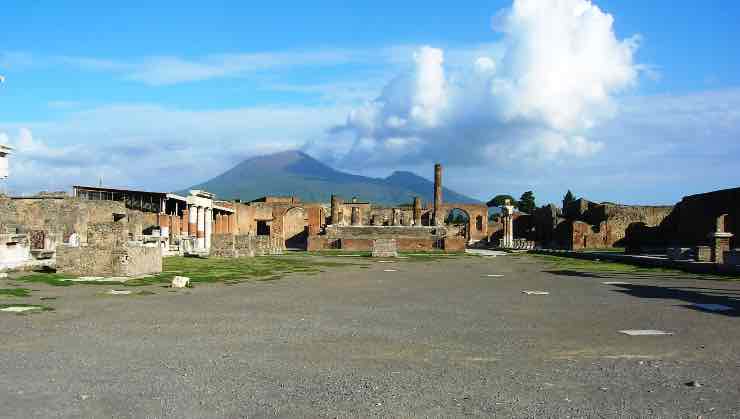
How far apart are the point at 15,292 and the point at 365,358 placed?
9452mm

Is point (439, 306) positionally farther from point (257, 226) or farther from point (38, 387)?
point (257, 226)

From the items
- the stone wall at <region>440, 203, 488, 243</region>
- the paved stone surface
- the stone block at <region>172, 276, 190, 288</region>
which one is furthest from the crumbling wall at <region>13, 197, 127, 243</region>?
the stone wall at <region>440, 203, 488, 243</region>

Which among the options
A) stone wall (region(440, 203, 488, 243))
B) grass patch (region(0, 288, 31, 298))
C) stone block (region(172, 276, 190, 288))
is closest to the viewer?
grass patch (region(0, 288, 31, 298))

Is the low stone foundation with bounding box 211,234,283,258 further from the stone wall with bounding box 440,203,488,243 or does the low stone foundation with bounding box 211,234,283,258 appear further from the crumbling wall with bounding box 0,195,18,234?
the stone wall with bounding box 440,203,488,243

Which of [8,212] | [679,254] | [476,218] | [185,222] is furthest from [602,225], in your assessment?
[8,212]

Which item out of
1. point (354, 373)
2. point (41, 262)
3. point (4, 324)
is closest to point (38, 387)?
point (354, 373)

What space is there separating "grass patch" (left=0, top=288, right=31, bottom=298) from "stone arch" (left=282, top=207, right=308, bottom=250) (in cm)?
5908

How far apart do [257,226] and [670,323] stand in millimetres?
63558

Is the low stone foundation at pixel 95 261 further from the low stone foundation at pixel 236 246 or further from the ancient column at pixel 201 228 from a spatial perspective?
the ancient column at pixel 201 228

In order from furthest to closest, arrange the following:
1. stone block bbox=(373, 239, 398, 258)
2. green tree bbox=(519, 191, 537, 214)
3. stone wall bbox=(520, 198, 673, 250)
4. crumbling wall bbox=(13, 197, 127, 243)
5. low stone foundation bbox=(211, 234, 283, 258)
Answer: green tree bbox=(519, 191, 537, 214) → stone wall bbox=(520, 198, 673, 250) → stone block bbox=(373, 239, 398, 258) → low stone foundation bbox=(211, 234, 283, 258) → crumbling wall bbox=(13, 197, 127, 243)

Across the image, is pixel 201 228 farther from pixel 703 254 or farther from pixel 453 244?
pixel 703 254

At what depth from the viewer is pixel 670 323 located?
34.5 ft

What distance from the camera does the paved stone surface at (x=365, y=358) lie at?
5383 mm

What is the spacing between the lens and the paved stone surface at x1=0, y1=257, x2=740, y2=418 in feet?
17.7
